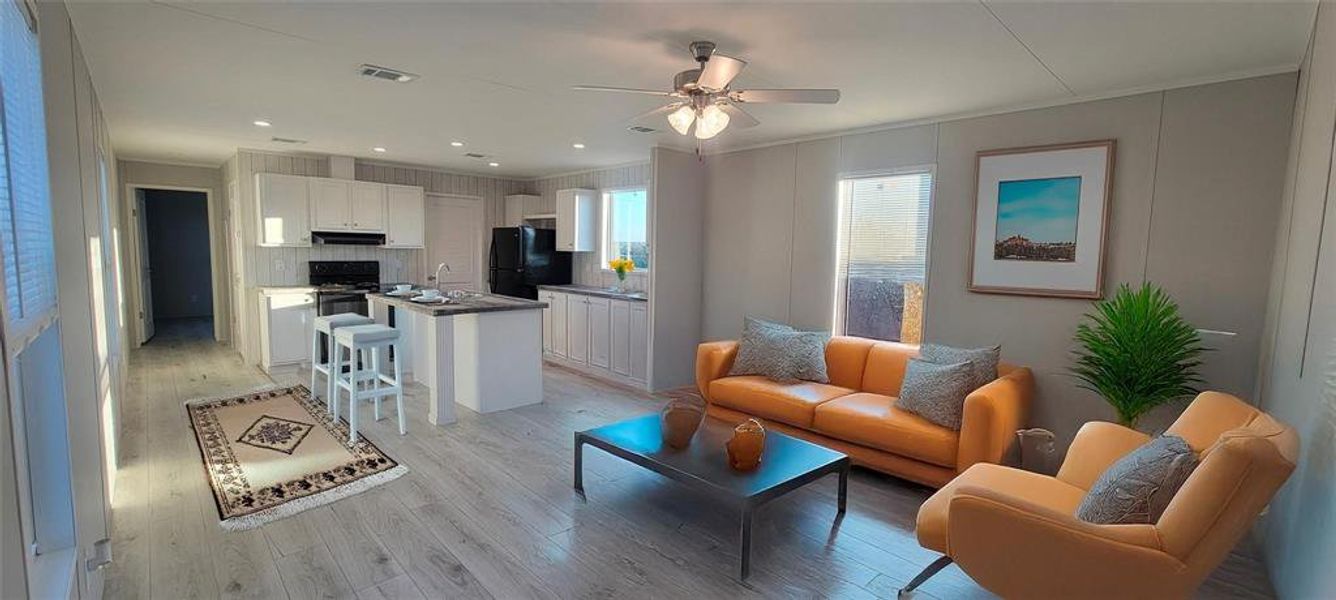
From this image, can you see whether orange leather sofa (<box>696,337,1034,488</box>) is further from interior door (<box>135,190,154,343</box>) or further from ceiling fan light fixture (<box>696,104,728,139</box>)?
interior door (<box>135,190,154,343</box>)

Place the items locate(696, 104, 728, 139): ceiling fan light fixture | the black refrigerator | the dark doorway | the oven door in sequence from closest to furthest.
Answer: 1. locate(696, 104, 728, 139): ceiling fan light fixture
2. the oven door
3. the black refrigerator
4. the dark doorway

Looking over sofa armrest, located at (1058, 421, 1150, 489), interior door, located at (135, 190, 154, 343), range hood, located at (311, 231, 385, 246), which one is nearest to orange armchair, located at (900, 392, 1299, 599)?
sofa armrest, located at (1058, 421, 1150, 489)

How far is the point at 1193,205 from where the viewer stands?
3.17m

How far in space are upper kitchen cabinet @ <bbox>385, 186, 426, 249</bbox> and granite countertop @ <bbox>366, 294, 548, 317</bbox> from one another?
5.63 ft

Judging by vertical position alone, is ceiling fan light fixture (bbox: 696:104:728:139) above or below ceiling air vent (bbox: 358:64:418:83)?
below

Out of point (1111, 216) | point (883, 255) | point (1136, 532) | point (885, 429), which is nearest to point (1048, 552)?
point (1136, 532)

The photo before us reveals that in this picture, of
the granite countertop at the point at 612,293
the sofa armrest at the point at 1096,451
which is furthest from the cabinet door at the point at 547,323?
the sofa armrest at the point at 1096,451

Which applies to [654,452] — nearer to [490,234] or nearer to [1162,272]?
[1162,272]

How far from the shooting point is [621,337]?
5.80 meters

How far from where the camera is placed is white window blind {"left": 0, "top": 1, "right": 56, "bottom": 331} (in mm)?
1271

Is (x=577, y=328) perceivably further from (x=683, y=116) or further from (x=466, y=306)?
(x=683, y=116)

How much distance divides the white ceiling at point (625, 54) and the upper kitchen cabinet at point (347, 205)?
1759 mm

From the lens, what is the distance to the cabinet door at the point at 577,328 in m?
6.23

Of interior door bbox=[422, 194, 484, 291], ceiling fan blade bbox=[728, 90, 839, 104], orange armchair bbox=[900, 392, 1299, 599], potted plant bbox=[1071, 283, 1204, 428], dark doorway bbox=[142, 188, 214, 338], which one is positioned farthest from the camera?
dark doorway bbox=[142, 188, 214, 338]
